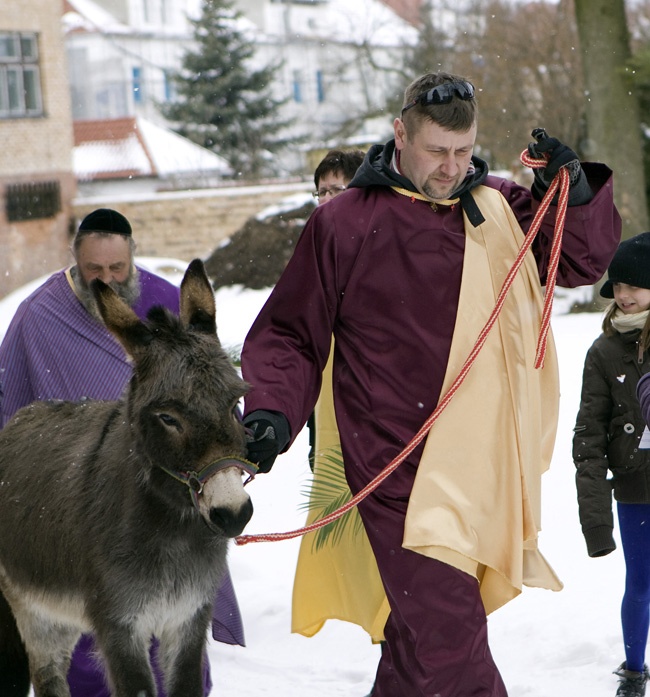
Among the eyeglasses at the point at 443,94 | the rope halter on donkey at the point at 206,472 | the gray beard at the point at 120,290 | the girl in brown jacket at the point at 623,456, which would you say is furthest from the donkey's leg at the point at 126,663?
the girl in brown jacket at the point at 623,456

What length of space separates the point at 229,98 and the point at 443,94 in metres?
33.6

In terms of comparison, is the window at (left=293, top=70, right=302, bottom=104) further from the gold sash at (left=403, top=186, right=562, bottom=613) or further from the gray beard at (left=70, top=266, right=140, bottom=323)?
the gold sash at (left=403, top=186, right=562, bottom=613)

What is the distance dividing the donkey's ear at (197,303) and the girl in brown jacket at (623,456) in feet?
6.23

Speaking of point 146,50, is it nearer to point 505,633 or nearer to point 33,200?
point 33,200

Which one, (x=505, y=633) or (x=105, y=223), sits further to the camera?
(x=505, y=633)

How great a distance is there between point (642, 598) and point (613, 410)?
2.60 feet

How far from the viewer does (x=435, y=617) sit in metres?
3.20

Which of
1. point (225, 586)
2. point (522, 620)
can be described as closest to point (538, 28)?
point (522, 620)

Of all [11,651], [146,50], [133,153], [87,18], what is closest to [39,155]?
[133,153]

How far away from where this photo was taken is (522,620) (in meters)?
5.77

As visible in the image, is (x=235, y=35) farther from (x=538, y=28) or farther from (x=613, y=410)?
(x=613, y=410)

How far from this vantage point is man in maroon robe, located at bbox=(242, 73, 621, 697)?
3.22m

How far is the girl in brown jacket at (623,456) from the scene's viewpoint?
4.56 meters

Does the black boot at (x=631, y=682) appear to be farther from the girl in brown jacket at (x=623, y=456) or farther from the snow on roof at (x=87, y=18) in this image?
the snow on roof at (x=87, y=18)
